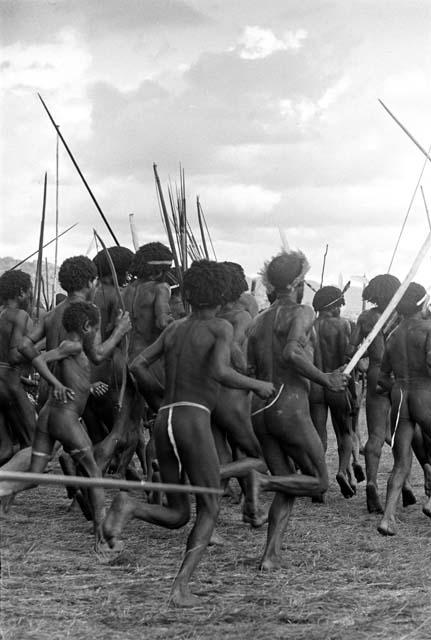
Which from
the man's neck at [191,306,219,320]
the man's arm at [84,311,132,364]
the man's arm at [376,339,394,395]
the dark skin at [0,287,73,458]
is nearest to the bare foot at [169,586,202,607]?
the man's neck at [191,306,219,320]

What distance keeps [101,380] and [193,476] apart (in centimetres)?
360

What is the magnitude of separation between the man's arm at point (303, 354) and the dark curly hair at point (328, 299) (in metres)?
3.48

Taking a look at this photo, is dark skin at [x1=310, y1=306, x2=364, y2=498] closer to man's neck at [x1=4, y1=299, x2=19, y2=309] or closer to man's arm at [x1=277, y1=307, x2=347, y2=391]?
man's neck at [x1=4, y1=299, x2=19, y2=309]

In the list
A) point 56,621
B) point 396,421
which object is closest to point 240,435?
point 396,421

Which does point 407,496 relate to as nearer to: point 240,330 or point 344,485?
point 344,485

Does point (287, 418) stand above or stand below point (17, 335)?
below

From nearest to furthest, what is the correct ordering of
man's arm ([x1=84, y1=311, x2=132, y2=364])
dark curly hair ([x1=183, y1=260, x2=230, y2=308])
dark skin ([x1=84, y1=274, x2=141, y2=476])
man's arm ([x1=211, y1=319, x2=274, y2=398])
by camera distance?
1. man's arm ([x1=211, y1=319, x2=274, y2=398])
2. dark curly hair ([x1=183, y1=260, x2=230, y2=308])
3. man's arm ([x1=84, y1=311, x2=132, y2=364])
4. dark skin ([x1=84, y1=274, x2=141, y2=476])

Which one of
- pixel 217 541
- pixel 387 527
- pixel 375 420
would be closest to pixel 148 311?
pixel 217 541

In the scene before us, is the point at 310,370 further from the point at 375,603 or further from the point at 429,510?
the point at 429,510

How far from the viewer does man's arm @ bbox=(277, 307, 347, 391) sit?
6293 mm

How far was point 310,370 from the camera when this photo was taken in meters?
6.34

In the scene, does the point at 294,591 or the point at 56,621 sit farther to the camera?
the point at 294,591

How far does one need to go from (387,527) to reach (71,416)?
8.07ft

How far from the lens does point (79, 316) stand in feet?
24.1
